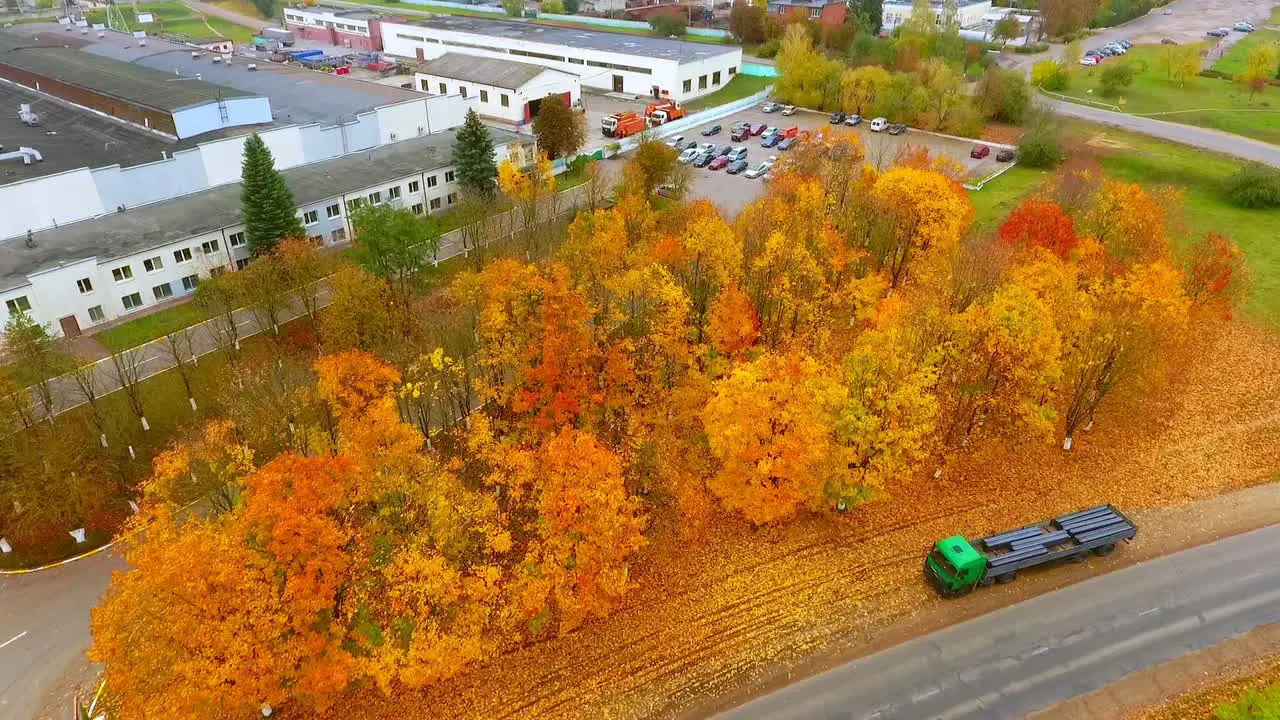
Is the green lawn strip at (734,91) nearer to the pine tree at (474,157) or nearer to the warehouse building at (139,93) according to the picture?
the pine tree at (474,157)

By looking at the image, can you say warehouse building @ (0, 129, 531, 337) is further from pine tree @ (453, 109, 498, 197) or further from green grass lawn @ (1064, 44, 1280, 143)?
green grass lawn @ (1064, 44, 1280, 143)

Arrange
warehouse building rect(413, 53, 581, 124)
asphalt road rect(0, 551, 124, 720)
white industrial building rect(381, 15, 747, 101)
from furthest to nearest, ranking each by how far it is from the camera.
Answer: white industrial building rect(381, 15, 747, 101), warehouse building rect(413, 53, 581, 124), asphalt road rect(0, 551, 124, 720)

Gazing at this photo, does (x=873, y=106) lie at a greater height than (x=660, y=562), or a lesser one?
greater

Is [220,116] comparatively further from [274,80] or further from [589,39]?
[589,39]

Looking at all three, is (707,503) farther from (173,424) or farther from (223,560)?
(173,424)

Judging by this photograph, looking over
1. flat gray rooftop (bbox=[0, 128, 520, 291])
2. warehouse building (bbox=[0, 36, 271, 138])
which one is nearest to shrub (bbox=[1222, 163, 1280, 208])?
flat gray rooftop (bbox=[0, 128, 520, 291])

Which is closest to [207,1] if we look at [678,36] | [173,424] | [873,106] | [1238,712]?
[678,36]

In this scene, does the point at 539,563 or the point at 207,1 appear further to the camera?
the point at 207,1
